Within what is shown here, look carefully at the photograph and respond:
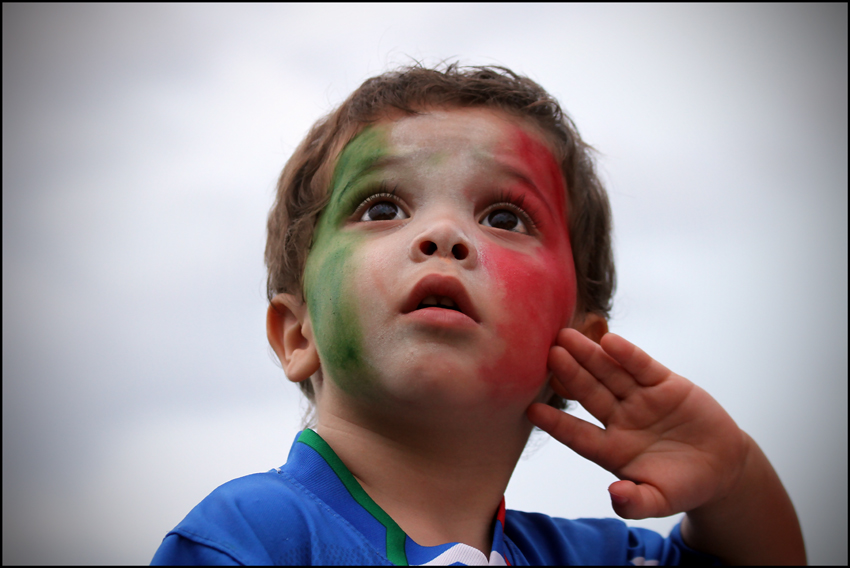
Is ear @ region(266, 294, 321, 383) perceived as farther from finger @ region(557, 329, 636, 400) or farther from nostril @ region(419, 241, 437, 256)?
finger @ region(557, 329, 636, 400)

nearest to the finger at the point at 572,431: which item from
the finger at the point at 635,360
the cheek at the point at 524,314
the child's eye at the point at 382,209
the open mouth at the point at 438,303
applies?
the cheek at the point at 524,314

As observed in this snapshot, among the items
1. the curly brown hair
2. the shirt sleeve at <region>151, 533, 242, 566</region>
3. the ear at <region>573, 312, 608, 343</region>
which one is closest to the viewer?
the shirt sleeve at <region>151, 533, 242, 566</region>

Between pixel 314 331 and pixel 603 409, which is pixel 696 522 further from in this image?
pixel 314 331

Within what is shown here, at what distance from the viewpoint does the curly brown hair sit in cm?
204

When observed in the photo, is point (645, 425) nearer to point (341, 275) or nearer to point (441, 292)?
point (441, 292)

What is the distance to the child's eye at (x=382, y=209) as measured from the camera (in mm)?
1812

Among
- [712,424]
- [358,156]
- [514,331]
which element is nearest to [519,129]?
[358,156]

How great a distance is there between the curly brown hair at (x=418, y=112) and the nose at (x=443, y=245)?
51cm

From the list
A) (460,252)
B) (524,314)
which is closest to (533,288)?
(524,314)

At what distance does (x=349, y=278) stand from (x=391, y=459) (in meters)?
0.52

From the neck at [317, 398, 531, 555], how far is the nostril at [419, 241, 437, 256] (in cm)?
43

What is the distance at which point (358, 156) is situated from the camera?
1.93 m

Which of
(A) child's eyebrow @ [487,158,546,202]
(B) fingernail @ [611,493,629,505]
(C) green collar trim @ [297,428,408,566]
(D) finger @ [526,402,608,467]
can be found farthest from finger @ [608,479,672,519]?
(A) child's eyebrow @ [487,158,546,202]

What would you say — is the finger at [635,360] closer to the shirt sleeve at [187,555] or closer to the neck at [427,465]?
the neck at [427,465]
